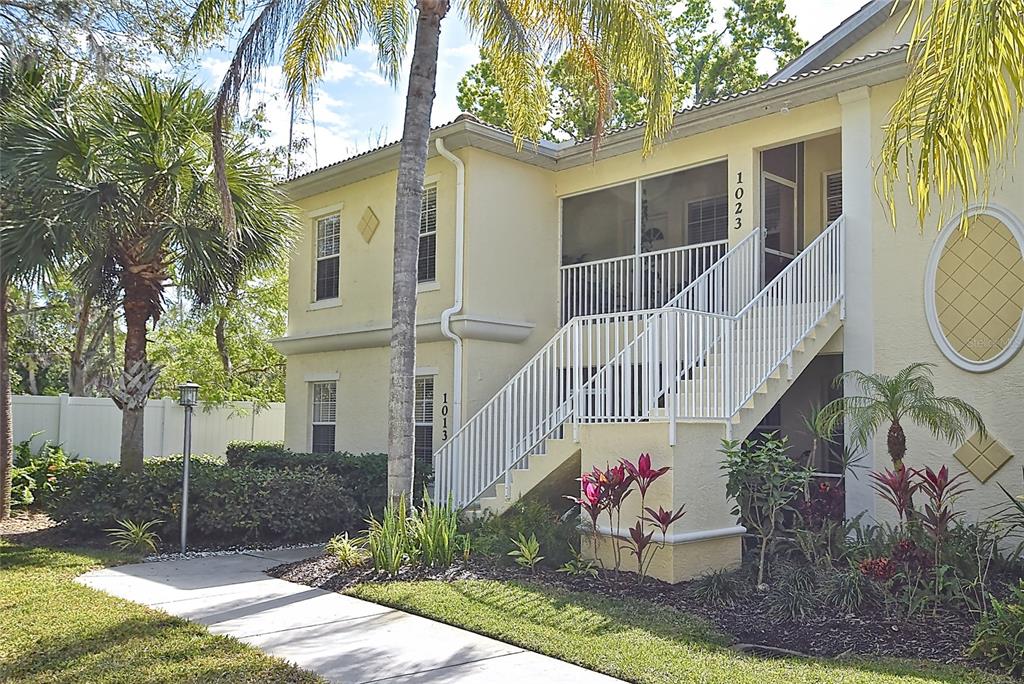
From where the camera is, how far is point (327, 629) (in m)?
7.10

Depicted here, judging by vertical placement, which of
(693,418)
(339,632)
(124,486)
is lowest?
(339,632)

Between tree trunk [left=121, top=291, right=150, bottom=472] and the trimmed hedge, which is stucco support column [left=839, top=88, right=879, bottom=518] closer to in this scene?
the trimmed hedge

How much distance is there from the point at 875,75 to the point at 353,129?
1678 centimetres

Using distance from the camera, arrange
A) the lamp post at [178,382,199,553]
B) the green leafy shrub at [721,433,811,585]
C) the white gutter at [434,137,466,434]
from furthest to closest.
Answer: the white gutter at [434,137,466,434] < the lamp post at [178,382,199,553] < the green leafy shrub at [721,433,811,585]

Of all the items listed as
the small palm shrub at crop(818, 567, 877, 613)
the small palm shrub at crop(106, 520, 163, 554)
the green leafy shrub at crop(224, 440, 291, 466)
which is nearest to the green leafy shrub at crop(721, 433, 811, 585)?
the small palm shrub at crop(818, 567, 877, 613)

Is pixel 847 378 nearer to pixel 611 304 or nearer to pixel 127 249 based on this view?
pixel 611 304

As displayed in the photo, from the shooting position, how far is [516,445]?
37.4 feet

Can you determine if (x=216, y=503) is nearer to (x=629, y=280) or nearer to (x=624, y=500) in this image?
(x=624, y=500)

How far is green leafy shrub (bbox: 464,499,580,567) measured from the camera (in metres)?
9.46

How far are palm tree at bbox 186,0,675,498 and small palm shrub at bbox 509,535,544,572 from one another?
1.35m

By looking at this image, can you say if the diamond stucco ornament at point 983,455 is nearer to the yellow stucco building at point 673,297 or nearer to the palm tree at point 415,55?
the yellow stucco building at point 673,297

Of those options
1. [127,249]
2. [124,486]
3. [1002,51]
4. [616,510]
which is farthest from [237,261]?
[1002,51]

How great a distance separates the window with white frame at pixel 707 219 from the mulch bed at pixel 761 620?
697 cm

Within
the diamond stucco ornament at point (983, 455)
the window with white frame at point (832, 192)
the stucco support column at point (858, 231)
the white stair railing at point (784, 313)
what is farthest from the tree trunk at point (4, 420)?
the diamond stucco ornament at point (983, 455)
